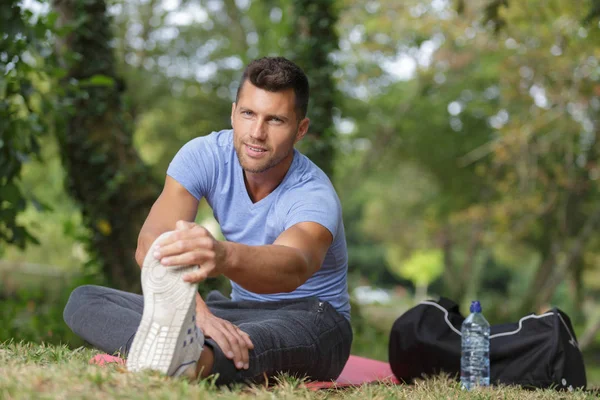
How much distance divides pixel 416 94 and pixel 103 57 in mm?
10455

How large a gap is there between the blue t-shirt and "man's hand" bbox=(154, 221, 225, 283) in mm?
817

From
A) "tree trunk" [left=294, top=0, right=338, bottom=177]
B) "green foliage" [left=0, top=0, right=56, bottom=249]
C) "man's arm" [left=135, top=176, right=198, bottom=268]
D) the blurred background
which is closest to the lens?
"man's arm" [left=135, top=176, right=198, bottom=268]

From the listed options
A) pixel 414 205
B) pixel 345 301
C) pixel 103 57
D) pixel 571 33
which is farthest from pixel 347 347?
pixel 414 205

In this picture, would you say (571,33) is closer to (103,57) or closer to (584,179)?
(584,179)

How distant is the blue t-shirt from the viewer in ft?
10.2

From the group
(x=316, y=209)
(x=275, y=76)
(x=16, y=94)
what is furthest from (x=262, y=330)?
(x=16, y=94)

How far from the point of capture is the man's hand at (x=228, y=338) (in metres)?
2.63

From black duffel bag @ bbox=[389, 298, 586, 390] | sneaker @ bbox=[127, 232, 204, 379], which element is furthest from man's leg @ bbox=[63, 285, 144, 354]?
black duffel bag @ bbox=[389, 298, 586, 390]

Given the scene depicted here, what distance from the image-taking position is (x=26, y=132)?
4.71m

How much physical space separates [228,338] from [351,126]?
1507cm

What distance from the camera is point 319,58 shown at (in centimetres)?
723

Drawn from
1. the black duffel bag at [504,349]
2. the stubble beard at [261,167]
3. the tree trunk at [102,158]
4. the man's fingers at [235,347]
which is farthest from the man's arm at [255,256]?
the tree trunk at [102,158]

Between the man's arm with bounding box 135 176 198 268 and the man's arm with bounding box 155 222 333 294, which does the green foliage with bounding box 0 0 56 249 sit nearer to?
the man's arm with bounding box 135 176 198 268

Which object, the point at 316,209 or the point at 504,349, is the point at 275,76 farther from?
the point at 504,349
